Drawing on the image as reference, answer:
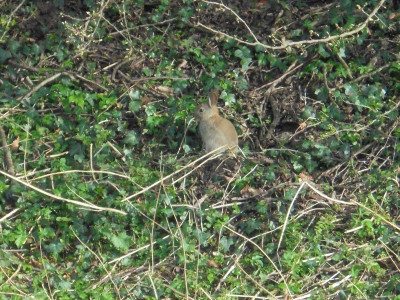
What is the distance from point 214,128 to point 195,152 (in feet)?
1.23

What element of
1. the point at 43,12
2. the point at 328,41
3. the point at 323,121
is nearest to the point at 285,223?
the point at 323,121

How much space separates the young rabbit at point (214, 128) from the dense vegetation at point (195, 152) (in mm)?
164

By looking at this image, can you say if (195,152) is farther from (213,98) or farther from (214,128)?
(213,98)

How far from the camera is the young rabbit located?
6711 millimetres

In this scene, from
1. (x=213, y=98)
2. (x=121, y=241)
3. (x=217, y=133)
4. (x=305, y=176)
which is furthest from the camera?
(x=305, y=176)

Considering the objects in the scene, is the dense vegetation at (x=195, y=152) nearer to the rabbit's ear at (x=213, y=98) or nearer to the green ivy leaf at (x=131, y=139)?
the green ivy leaf at (x=131, y=139)

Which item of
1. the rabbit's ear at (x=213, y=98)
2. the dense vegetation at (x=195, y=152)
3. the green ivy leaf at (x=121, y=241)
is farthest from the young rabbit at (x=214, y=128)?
the green ivy leaf at (x=121, y=241)

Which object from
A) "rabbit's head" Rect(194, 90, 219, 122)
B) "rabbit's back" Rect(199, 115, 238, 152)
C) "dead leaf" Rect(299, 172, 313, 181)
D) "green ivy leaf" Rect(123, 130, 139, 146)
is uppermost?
"rabbit's head" Rect(194, 90, 219, 122)

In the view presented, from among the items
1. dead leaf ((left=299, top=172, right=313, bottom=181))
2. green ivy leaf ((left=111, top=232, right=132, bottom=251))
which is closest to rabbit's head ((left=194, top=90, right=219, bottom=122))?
dead leaf ((left=299, top=172, right=313, bottom=181))

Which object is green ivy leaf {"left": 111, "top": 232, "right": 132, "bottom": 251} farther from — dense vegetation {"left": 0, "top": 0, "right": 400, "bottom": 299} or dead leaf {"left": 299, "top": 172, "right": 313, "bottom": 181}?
dead leaf {"left": 299, "top": 172, "right": 313, "bottom": 181}

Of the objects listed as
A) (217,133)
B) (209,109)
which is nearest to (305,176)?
(217,133)

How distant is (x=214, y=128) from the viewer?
6.75 meters

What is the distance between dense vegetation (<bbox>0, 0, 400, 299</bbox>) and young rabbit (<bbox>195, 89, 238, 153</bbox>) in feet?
0.54

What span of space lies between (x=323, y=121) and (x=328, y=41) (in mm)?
688
